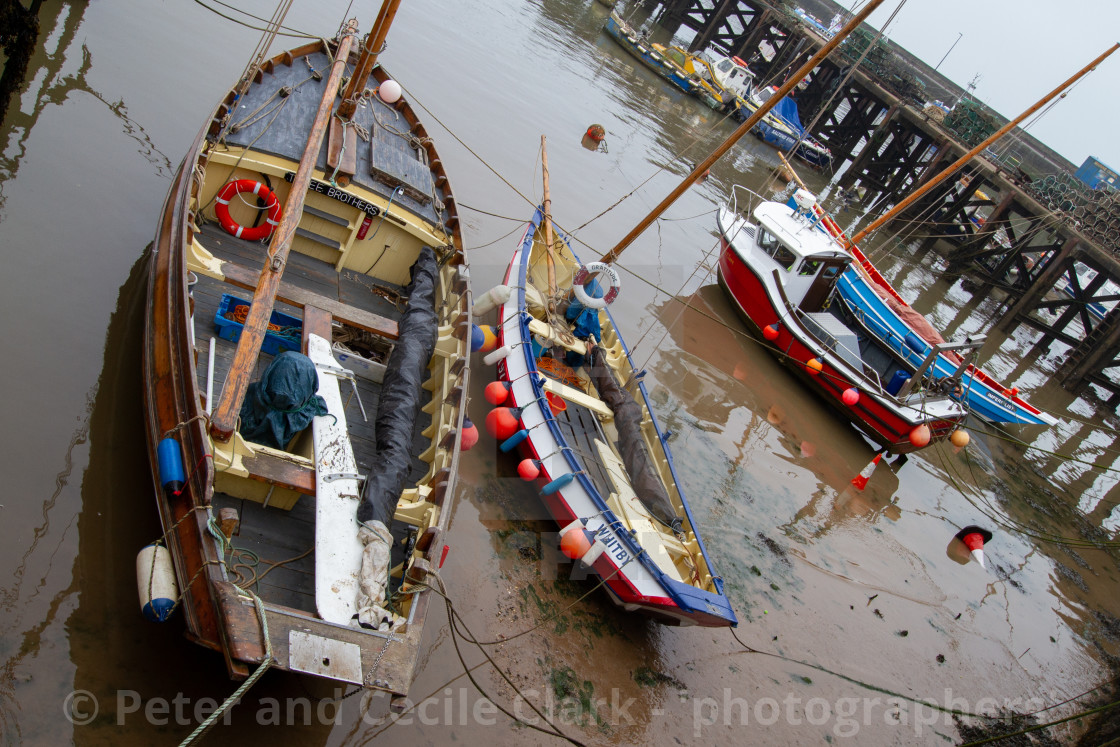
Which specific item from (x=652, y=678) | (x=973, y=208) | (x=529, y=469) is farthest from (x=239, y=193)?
(x=973, y=208)

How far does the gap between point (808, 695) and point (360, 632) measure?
6.58 meters

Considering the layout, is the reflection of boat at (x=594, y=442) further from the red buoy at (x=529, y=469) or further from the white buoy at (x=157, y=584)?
the white buoy at (x=157, y=584)

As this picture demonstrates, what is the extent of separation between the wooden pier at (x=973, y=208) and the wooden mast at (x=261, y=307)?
49.6 ft

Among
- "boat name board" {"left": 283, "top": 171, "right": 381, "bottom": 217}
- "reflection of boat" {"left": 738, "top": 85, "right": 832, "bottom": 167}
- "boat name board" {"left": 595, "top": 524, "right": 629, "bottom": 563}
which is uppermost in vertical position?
"reflection of boat" {"left": 738, "top": 85, "right": 832, "bottom": 167}

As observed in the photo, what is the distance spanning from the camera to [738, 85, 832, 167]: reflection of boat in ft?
109

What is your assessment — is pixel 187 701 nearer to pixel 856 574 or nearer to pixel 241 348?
pixel 241 348

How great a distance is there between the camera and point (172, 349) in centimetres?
690

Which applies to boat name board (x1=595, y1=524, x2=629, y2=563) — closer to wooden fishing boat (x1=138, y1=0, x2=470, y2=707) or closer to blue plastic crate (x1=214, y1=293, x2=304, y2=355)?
wooden fishing boat (x1=138, y1=0, x2=470, y2=707)

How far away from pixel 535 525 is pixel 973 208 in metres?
34.4

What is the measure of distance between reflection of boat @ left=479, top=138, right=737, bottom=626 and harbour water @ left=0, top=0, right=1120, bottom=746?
732mm

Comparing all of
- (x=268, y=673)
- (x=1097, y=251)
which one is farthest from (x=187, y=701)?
(x=1097, y=251)

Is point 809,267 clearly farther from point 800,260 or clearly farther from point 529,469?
point 529,469

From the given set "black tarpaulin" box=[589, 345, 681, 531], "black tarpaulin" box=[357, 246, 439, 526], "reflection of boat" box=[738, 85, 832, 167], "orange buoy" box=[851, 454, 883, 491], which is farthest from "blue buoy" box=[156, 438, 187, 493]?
"reflection of boat" box=[738, 85, 832, 167]

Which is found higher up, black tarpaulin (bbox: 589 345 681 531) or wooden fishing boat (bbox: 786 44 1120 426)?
wooden fishing boat (bbox: 786 44 1120 426)
